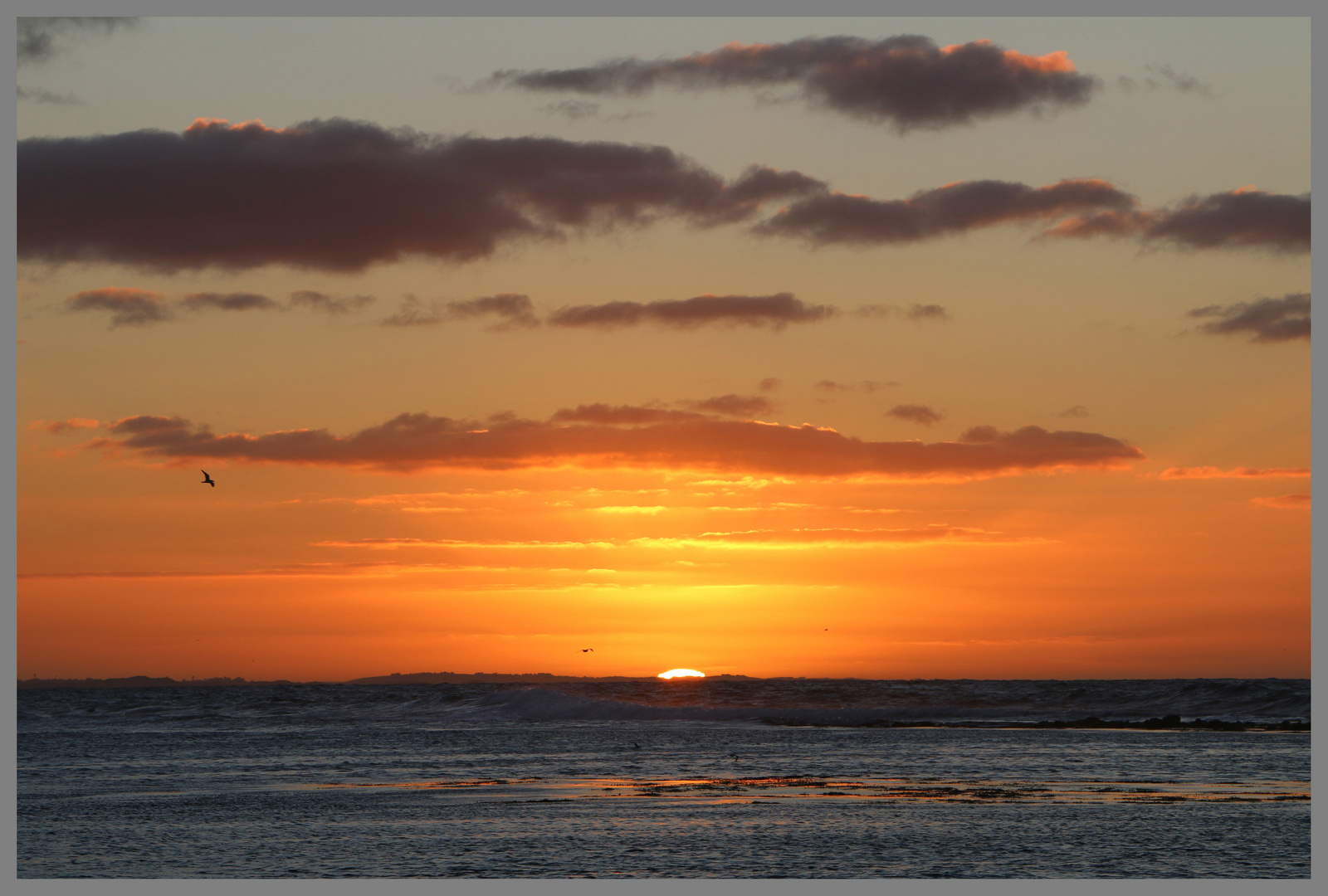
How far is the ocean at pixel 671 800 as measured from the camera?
81.0 feet

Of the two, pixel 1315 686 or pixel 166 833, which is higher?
pixel 1315 686

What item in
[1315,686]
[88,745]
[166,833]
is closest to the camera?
[1315,686]

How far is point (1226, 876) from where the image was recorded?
2305cm

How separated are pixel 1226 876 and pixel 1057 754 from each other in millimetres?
26315

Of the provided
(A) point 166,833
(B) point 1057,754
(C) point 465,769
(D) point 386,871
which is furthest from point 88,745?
(B) point 1057,754

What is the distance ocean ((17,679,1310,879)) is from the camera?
24.7m

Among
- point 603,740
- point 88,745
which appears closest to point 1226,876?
point 603,740

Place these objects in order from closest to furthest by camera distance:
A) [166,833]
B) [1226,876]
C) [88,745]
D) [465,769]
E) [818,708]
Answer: [1226,876], [166,833], [465,769], [88,745], [818,708]

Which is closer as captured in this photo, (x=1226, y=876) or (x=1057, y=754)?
(x=1226, y=876)

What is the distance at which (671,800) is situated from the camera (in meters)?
33.6

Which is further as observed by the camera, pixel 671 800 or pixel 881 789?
pixel 881 789

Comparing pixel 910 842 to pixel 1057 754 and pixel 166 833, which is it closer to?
pixel 166 833

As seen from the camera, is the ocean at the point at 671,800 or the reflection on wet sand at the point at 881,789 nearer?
the ocean at the point at 671,800

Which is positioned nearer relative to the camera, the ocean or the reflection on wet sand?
the ocean
